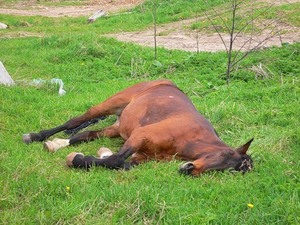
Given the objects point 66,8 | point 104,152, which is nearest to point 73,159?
point 104,152

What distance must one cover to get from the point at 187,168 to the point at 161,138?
55 cm

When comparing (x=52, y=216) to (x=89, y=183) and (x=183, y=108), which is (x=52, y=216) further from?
(x=183, y=108)

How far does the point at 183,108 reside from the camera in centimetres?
621

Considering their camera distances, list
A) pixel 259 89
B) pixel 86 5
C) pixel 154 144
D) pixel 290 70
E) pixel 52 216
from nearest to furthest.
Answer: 1. pixel 52 216
2. pixel 154 144
3. pixel 259 89
4. pixel 290 70
5. pixel 86 5

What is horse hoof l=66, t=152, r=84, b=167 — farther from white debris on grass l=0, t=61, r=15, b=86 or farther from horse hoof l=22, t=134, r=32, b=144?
white debris on grass l=0, t=61, r=15, b=86

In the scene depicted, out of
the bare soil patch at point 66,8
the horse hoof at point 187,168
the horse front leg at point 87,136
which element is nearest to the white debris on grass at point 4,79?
the horse front leg at point 87,136

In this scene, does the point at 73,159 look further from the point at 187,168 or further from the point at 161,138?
the point at 187,168

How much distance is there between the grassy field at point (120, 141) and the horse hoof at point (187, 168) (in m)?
0.09

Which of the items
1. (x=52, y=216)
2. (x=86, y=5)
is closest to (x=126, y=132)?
(x=52, y=216)

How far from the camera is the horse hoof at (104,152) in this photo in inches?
232

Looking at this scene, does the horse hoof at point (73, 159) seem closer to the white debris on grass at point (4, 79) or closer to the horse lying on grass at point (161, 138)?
the horse lying on grass at point (161, 138)

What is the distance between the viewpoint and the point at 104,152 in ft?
19.7

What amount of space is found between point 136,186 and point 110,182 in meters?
0.27

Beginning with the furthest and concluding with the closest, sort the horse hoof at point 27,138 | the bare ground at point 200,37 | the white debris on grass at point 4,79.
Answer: the bare ground at point 200,37
the white debris on grass at point 4,79
the horse hoof at point 27,138
